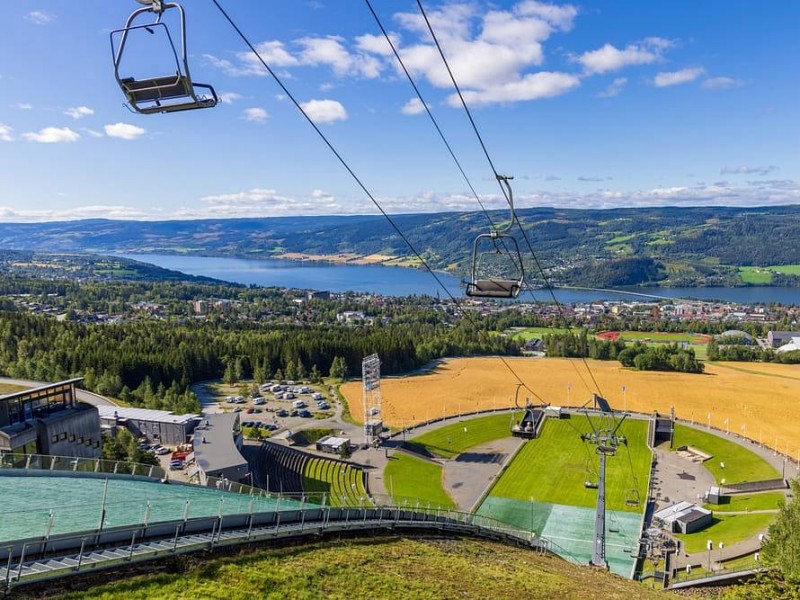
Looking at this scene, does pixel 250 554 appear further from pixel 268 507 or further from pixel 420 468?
pixel 420 468

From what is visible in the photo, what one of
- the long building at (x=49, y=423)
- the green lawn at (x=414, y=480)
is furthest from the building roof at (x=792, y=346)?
the long building at (x=49, y=423)

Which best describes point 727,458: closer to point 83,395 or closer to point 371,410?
point 371,410

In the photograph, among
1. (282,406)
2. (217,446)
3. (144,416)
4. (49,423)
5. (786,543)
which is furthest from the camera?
(282,406)

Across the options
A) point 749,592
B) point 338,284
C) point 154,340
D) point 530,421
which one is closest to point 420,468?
point 530,421

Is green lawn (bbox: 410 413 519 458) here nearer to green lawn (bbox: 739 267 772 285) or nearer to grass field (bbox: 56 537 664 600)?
grass field (bbox: 56 537 664 600)

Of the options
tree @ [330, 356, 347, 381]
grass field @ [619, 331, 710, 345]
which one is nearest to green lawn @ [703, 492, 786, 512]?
tree @ [330, 356, 347, 381]

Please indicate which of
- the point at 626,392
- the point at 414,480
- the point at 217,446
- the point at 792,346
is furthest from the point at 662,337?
the point at 217,446

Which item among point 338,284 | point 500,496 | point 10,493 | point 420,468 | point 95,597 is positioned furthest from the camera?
point 338,284
